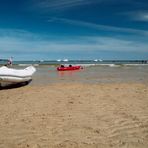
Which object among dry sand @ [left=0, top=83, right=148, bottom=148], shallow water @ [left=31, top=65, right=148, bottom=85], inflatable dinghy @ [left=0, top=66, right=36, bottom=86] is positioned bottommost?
dry sand @ [left=0, top=83, right=148, bottom=148]

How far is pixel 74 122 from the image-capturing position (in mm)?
6520

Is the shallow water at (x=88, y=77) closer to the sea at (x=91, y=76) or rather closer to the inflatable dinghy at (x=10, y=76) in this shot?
the sea at (x=91, y=76)

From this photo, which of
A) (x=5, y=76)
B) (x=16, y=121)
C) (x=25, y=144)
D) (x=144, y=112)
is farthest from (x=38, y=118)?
(x=5, y=76)

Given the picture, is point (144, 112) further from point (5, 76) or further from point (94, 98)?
point (5, 76)

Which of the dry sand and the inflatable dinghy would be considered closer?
the dry sand

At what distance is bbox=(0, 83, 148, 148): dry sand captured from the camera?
204 inches

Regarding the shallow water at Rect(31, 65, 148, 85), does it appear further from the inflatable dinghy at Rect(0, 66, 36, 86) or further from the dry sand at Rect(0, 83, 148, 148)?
the dry sand at Rect(0, 83, 148, 148)

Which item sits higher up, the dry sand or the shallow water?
the shallow water

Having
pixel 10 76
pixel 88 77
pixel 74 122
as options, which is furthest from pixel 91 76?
pixel 74 122

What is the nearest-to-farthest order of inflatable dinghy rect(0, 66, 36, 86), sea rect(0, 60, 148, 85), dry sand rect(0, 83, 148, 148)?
dry sand rect(0, 83, 148, 148), inflatable dinghy rect(0, 66, 36, 86), sea rect(0, 60, 148, 85)

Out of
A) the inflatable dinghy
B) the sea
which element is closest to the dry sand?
the inflatable dinghy

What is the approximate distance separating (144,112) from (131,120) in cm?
97

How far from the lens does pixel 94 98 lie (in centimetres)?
977

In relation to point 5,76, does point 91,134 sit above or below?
below
